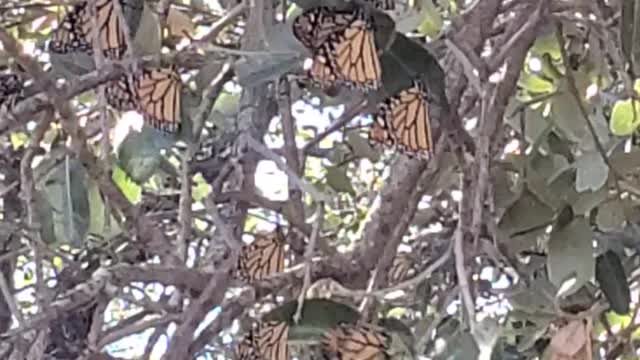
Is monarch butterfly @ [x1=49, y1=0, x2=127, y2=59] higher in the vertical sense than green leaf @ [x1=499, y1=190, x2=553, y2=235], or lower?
higher

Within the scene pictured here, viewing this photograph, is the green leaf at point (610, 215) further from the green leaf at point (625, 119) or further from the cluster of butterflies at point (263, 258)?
the cluster of butterflies at point (263, 258)

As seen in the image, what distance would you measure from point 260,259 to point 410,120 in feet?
0.63

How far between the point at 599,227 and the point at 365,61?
33cm

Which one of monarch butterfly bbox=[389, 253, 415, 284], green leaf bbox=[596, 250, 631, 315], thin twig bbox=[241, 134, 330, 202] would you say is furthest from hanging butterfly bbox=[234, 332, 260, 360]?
green leaf bbox=[596, 250, 631, 315]

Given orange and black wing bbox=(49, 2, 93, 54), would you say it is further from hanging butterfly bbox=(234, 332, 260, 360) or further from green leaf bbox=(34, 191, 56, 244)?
hanging butterfly bbox=(234, 332, 260, 360)

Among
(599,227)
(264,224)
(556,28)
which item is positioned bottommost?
(264,224)

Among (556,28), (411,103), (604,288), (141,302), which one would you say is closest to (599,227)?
(604,288)

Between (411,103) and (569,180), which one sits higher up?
(411,103)

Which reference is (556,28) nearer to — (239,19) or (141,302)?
(239,19)

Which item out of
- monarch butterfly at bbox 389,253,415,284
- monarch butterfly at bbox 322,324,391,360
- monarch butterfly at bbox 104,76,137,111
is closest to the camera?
monarch butterfly at bbox 322,324,391,360

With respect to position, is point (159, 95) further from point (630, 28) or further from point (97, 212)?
point (630, 28)

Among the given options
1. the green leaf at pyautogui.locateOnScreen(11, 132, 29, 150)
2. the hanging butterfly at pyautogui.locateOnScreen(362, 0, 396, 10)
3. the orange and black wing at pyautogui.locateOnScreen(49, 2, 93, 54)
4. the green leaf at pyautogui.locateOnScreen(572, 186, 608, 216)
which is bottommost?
the green leaf at pyautogui.locateOnScreen(11, 132, 29, 150)

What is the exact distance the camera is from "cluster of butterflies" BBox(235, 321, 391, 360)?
87 cm

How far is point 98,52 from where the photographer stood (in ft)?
3.00
